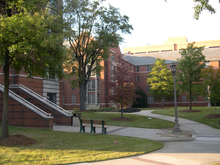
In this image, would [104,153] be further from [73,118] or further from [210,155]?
[73,118]

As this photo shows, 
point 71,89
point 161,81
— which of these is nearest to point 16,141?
point 71,89

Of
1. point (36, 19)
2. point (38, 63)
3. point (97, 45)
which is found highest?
point (97, 45)

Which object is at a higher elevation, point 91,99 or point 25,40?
point 25,40

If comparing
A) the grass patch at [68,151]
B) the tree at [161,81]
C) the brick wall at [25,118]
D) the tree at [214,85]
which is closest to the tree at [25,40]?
the grass patch at [68,151]

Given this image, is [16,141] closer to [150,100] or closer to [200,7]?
[200,7]

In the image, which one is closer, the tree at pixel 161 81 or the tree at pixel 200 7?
the tree at pixel 200 7

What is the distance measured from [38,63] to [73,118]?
676 cm

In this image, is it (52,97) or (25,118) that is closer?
(25,118)

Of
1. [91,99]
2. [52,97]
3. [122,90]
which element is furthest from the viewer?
[91,99]

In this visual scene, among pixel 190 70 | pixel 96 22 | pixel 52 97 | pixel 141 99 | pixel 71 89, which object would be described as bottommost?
pixel 141 99

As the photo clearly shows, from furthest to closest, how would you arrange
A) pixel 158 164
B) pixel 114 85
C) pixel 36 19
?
pixel 114 85 < pixel 36 19 < pixel 158 164

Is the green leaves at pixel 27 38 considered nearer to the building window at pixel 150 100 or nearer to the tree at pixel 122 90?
the tree at pixel 122 90

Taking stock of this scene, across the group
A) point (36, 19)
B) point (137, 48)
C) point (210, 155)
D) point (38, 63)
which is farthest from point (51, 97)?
point (137, 48)

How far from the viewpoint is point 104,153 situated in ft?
25.7
